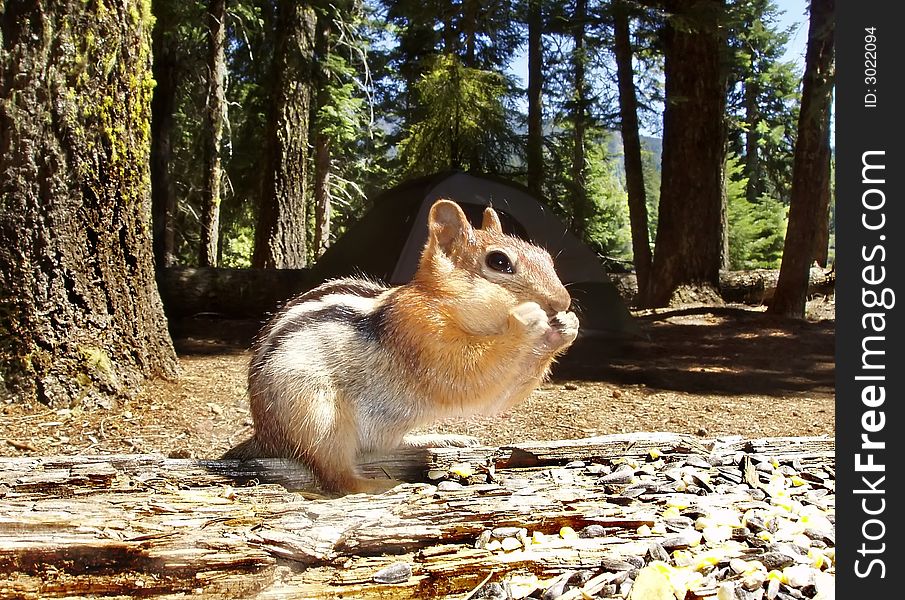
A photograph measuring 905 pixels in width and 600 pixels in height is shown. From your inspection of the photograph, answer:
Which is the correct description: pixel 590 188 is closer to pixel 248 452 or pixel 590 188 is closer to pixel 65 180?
pixel 65 180

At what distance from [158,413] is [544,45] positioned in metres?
4.04

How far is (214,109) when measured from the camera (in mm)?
8852

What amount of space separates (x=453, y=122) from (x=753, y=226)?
44.1 ft

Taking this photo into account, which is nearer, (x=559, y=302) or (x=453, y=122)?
(x=559, y=302)

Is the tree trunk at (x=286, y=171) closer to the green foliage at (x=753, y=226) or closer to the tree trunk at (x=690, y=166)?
the tree trunk at (x=690, y=166)

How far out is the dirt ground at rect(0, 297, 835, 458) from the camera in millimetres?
2678

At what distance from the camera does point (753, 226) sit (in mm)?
14812

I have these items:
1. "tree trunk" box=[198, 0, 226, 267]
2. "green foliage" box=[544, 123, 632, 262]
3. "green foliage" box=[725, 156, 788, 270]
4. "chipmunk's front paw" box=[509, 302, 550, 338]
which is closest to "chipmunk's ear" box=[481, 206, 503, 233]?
"chipmunk's front paw" box=[509, 302, 550, 338]

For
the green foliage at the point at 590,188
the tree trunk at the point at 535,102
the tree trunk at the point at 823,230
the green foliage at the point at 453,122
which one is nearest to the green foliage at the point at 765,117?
the tree trunk at the point at 823,230

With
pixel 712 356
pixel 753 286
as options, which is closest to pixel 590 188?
pixel 712 356

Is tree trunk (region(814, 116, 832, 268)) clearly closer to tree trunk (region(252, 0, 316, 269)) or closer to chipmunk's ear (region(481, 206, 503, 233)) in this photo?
tree trunk (region(252, 0, 316, 269))

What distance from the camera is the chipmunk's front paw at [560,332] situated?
4.95ft

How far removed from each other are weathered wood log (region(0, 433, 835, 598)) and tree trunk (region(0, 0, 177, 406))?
114cm

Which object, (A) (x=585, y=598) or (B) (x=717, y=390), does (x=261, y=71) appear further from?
(A) (x=585, y=598)
